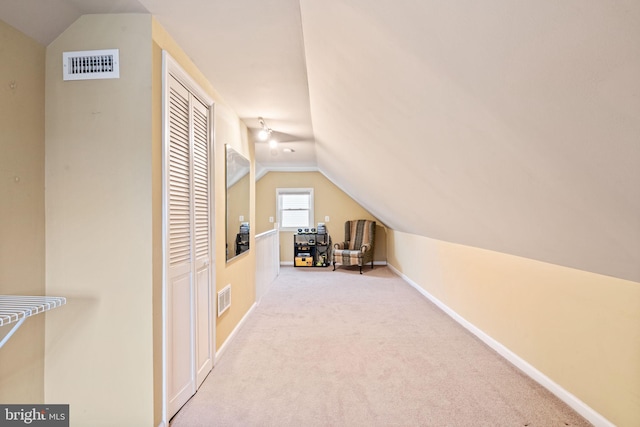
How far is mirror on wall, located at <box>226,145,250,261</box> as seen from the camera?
3207 millimetres

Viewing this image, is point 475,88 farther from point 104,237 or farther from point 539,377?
point 539,377

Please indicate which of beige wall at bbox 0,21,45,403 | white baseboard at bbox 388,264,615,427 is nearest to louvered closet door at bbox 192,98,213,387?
beige wall at bbox 0,21,45,403

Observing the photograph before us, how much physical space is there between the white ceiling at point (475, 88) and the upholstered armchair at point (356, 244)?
3.91 metres

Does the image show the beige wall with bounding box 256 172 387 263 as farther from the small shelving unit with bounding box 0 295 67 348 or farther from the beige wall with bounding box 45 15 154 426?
the small shelving unit with bounding box 0 295 67 348

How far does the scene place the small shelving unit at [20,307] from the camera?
1.29 meters

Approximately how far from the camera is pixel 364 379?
2.43 m

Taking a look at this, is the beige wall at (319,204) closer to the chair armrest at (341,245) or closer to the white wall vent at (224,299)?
the chair armrest at (341,245)

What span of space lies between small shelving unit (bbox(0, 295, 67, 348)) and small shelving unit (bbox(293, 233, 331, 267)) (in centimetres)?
575

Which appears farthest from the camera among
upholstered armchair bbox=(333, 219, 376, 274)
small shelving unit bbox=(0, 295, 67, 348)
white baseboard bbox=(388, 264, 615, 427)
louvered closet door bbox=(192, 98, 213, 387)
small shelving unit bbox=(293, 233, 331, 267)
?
small shelving unit bbox=(293, 233, 331, 267)

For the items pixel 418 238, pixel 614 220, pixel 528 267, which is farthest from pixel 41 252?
pixel 418 238

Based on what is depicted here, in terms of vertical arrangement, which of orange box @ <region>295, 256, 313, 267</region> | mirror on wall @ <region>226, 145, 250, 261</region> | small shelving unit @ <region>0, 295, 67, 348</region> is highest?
mirror on wall @ <region>226, 145, 250, 261</region>

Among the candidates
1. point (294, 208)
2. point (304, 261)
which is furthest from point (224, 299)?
point (294, 208)

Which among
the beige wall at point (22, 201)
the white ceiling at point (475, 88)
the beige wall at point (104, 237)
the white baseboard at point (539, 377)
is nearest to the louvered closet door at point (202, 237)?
the white ceiling at point (475, 88)

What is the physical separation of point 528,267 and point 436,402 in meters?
1.19
